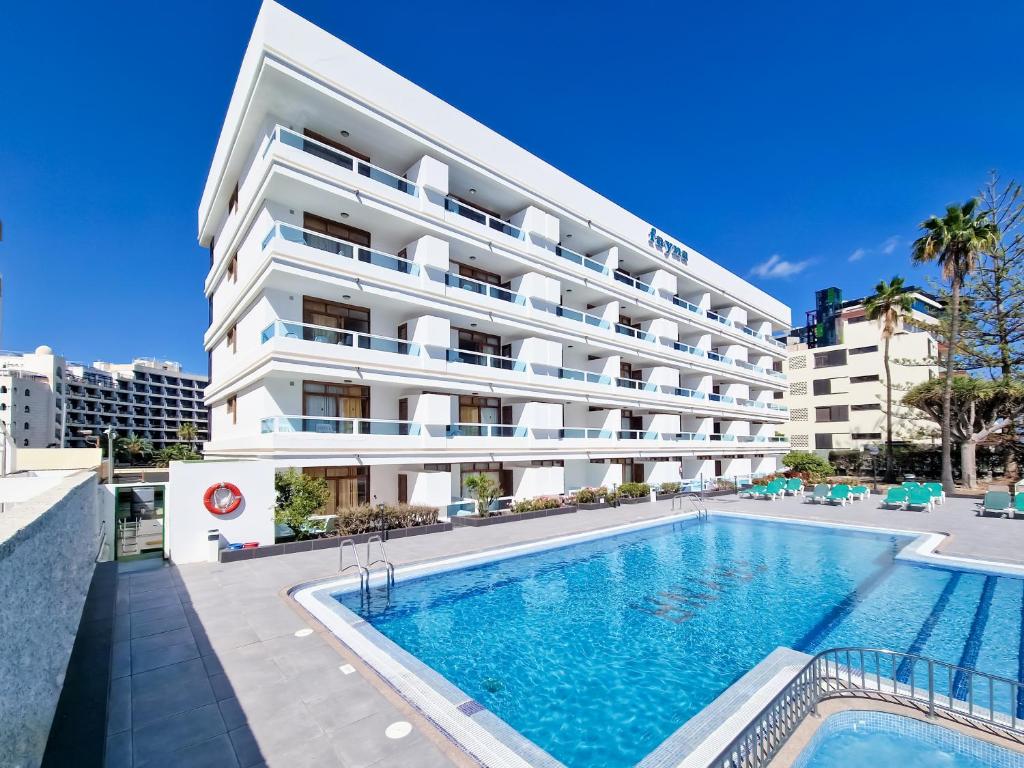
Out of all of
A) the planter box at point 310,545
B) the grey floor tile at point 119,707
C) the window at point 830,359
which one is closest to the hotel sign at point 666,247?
the planter box at point 310,545

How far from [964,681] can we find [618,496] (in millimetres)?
17767

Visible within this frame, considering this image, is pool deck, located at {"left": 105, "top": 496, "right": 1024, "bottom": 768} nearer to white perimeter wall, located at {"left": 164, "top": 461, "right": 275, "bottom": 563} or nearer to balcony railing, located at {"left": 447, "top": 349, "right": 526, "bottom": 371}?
white perimeter wall, located at {"left": 164, "top": 461, "right": 275, "bottom": 563}

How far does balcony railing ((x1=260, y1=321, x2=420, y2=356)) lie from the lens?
16.4 m

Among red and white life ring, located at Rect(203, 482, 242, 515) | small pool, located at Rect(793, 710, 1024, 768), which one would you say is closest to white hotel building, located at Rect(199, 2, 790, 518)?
red and white life ring, located at Rect(203, 482, 242, 515)

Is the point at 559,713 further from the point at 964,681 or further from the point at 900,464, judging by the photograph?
the point at 900,464

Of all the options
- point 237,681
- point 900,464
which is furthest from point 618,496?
point 900,464

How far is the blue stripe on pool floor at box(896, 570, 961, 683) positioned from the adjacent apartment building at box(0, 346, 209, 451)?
75.8 m

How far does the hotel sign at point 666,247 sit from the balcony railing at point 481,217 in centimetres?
1091

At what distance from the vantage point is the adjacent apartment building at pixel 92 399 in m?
72.4

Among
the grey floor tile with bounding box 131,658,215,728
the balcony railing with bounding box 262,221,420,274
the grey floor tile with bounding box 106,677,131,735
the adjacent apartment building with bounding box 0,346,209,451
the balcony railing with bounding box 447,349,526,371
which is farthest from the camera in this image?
the adjacent apartment building with bounding box 0,346,209,451

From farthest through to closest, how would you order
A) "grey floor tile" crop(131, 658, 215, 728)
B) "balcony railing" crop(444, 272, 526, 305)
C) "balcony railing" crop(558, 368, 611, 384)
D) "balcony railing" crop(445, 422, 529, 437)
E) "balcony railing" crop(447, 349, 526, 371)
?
"balcony railing" crop(558, 368, 611, 384)
"balcony railing" crop(444, 272, 526, 305)
"balcony railing" crop(447, 349, 526, 371)
"balcony railing" crop(445, 422, 529, 437)
"grey floor tile" crop(131, 658, 215, 728)

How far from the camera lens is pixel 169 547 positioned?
1288cm

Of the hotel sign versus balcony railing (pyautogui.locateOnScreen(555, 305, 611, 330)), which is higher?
the hotel sign

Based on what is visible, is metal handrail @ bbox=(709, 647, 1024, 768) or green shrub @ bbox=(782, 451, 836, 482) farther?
green shrub @ bbox=(782, 451, 836, 482)
